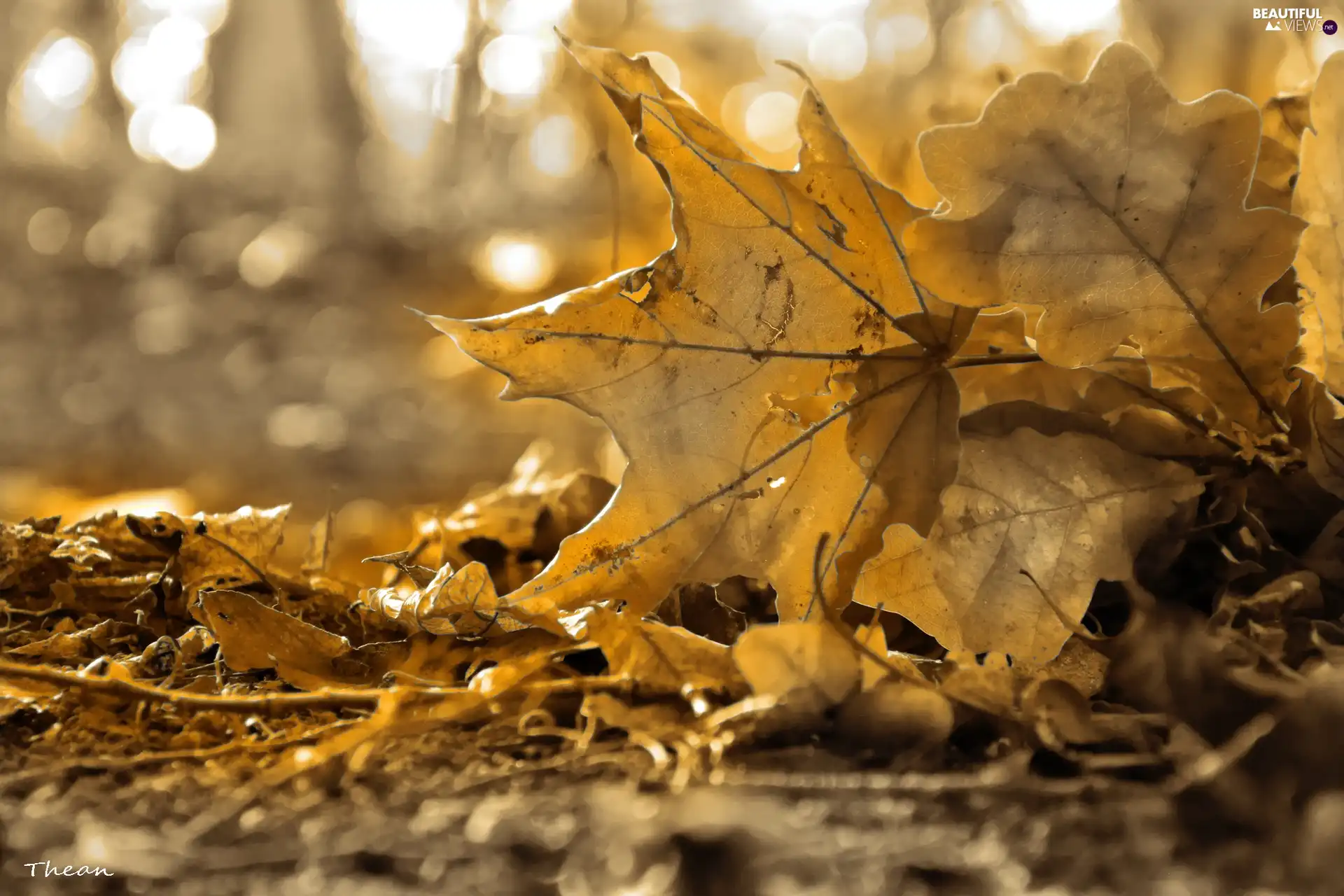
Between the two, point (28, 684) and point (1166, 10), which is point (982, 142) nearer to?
point (28, 684)

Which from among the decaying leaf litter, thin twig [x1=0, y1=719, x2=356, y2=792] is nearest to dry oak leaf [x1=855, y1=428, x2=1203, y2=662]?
the decaying leaf litter

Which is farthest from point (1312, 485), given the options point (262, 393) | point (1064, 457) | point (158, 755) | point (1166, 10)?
point (262, 393)

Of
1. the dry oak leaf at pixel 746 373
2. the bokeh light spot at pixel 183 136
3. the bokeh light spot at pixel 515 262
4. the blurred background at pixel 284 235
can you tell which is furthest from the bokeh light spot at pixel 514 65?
the dry oak leaf at pixel 746 373

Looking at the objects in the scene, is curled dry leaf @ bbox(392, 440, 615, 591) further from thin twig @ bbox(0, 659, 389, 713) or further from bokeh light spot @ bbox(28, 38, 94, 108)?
bokeh light spot @ bbox(28, 38, 94, 108)
